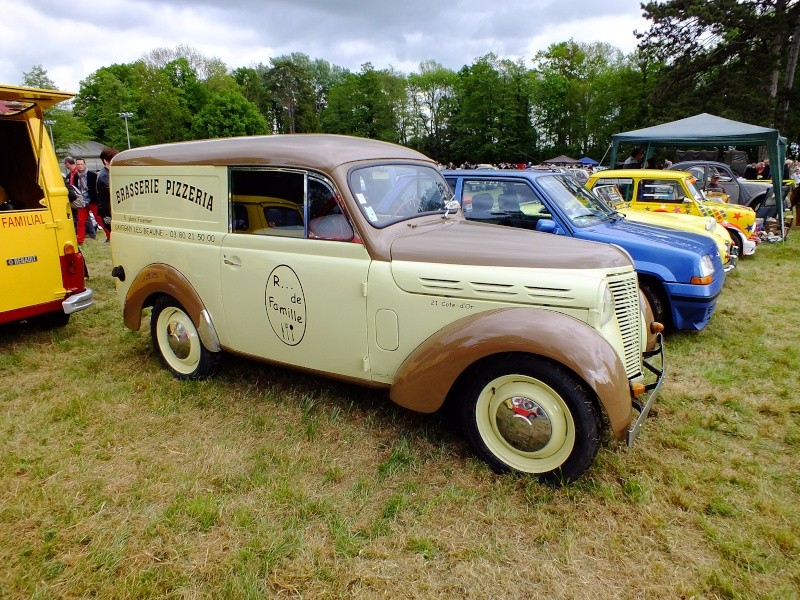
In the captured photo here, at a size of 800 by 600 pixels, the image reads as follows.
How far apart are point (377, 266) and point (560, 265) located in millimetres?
1087

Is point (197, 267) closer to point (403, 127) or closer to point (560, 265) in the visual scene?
point (560, 265)

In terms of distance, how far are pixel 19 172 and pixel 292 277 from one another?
4.75 m

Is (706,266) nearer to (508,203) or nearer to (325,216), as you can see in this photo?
(508,203)

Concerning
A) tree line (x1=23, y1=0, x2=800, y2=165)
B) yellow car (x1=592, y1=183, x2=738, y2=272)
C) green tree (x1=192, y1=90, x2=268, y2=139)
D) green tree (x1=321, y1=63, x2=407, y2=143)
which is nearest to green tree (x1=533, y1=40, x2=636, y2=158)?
tree line (x1=23, y1=0, x2=800, y2=165)

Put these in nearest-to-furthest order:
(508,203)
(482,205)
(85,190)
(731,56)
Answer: (508,203) → (482,205) → (85,190) → (731,56)

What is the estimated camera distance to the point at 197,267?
3830mm

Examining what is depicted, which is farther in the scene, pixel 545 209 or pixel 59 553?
pixel 545 209

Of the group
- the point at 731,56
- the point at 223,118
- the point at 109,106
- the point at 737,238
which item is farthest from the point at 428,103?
the point at 737,238

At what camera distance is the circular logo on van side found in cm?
335

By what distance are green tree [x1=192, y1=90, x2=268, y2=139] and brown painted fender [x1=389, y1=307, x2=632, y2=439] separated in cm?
5549

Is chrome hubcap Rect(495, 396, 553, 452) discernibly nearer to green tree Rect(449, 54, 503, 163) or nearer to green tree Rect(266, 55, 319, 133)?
green tree Rect(449, 54, 503, 163)

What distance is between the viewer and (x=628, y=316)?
9.71ft

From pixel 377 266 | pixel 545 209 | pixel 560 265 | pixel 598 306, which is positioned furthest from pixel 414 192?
pixel 545 209

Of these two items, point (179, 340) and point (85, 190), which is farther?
point (85, 190)
